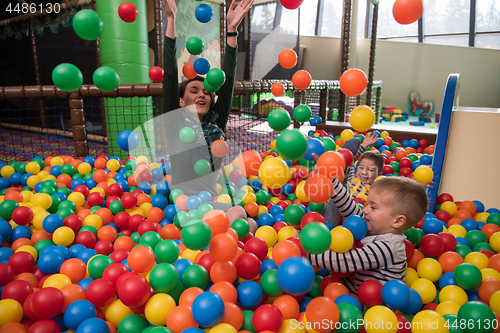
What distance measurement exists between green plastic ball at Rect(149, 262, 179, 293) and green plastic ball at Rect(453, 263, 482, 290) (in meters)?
A: 1.01

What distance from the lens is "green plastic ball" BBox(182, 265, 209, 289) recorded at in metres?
1.12

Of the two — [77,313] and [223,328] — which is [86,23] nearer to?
[77,313]

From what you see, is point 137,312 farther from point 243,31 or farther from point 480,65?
point 480,65

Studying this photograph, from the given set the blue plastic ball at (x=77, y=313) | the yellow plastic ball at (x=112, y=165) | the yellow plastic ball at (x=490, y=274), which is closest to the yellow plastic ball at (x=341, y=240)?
the yellow plastic ball at (x=490, y=274)

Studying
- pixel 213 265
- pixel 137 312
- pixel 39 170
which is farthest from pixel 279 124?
pixel 39 170

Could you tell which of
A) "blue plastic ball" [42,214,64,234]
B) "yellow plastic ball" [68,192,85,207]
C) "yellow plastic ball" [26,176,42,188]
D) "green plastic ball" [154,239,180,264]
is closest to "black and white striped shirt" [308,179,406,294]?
"green plastic ball" [154,239,180,264]

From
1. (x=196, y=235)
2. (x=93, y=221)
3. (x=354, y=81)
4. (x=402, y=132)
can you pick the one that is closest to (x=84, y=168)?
(x=93, y=221)

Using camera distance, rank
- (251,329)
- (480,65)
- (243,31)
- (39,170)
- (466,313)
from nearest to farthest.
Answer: (466,313) → (251,329) → (39,170) → (243,31) → (480,65)

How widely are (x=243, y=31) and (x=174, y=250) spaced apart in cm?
591

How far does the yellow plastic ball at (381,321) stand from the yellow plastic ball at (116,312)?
76 cm

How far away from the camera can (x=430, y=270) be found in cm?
128

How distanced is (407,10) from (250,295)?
124 centimetres

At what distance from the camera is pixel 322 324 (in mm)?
933

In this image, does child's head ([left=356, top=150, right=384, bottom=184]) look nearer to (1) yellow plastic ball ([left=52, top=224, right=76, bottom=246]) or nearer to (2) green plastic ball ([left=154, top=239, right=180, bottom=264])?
(2) green plastic ball ([left=154, top=239, right=180, bottom=264])
